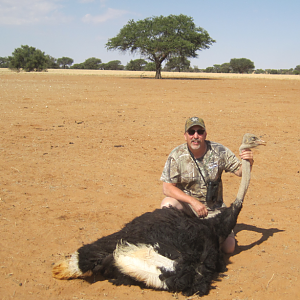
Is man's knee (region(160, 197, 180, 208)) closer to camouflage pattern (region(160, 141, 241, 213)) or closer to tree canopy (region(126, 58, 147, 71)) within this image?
camouflage pattern (region(160, 141, 241, 213))

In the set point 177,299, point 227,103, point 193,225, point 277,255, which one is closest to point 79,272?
point 177,299

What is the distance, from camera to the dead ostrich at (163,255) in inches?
116

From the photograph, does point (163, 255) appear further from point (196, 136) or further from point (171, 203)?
point (196, 136)

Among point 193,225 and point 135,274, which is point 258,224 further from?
point 135,274

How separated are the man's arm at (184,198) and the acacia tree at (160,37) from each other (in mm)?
29816

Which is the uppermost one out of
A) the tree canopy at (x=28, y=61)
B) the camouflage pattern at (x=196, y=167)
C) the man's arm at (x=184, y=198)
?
the tree canopy at (x=28, y=61)

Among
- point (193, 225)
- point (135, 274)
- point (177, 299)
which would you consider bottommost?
point (177, 299)

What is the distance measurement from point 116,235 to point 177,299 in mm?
769

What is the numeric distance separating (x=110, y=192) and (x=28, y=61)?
49.3 m

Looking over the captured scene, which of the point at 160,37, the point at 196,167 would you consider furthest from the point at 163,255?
the point at 160,37

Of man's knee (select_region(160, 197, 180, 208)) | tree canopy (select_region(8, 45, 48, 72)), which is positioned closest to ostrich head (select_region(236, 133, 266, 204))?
man's knee (select_region(160, 197, 180, 208))

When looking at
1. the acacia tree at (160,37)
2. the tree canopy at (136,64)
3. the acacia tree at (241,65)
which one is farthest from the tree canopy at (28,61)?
the acacia tree at (241,65)

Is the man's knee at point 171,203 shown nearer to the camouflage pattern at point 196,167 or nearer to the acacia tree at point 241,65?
the camouflage pattern at point 196,167

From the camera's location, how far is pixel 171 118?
10.4m
